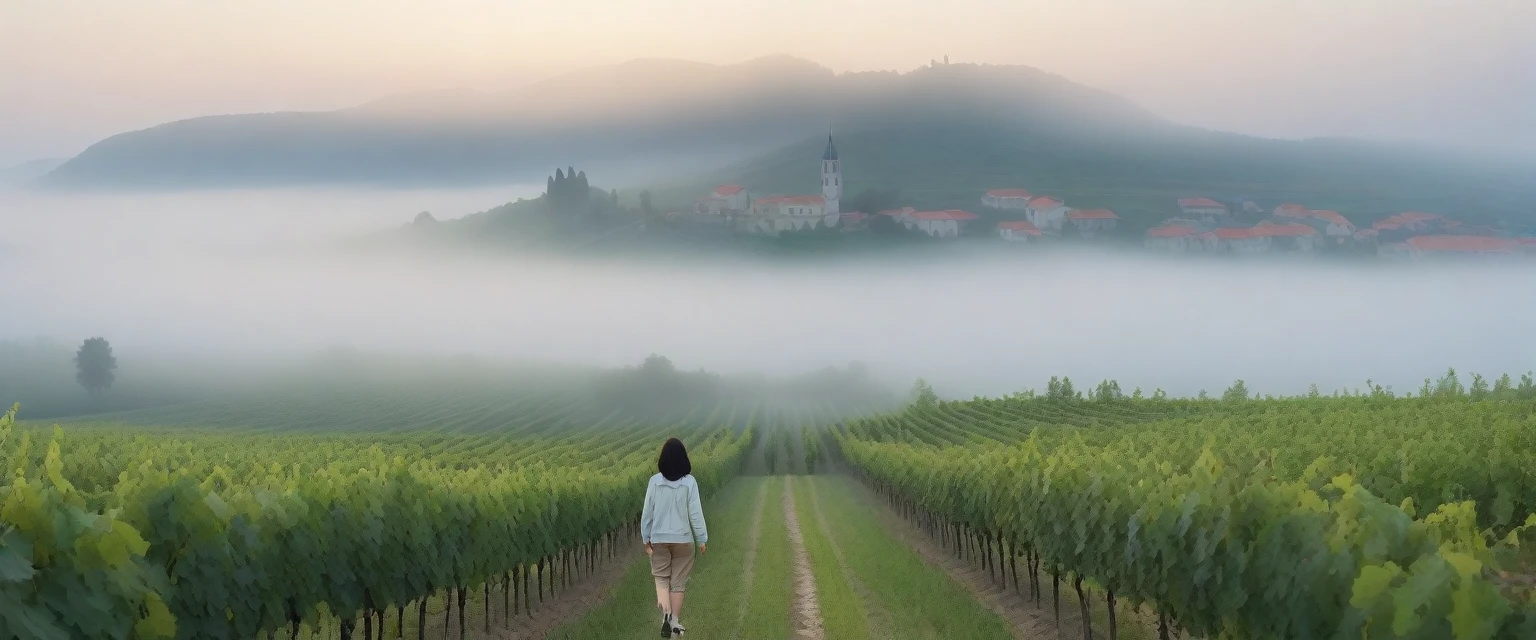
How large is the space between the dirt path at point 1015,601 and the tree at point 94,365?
154632 millimetres

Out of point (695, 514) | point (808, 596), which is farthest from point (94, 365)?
point (695, 514)

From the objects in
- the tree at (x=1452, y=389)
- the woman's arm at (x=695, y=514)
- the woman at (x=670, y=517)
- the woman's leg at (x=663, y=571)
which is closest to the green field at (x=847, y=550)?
the woman's leg at (x=663, y=571)

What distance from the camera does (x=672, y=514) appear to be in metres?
15.2

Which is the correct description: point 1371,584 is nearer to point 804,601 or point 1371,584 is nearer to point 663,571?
point 663,571

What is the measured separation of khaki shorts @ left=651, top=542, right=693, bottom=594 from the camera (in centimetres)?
1550

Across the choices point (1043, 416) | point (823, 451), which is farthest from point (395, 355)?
point (1043, 416)

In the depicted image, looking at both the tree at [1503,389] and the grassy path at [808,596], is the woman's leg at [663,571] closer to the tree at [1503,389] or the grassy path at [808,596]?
the grassy path at [808,596]

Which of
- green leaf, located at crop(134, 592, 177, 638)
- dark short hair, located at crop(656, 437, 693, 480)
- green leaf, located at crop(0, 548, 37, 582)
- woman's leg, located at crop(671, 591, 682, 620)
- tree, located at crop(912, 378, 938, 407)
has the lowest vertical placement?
tree, located at crop(912, 378, 938, 407)

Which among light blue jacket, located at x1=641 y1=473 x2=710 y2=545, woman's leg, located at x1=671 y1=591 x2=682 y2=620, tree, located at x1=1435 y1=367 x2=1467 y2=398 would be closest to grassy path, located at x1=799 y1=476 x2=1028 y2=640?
woman's leg, located at x1=671 y1=591 x2=682 y2=620

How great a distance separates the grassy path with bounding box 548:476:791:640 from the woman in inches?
65.7

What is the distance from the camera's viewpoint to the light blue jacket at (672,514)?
599 inches

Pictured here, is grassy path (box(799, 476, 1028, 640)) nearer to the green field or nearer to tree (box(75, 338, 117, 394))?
the green field

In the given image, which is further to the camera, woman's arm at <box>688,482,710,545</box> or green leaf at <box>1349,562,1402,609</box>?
woman's arm at <box>688,482,710,545</box>

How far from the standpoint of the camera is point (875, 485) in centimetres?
6919
